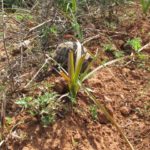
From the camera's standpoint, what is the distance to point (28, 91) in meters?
2.28

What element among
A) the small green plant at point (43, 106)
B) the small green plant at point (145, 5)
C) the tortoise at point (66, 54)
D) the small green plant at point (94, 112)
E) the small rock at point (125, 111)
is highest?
the small green plant at point (145, 5)

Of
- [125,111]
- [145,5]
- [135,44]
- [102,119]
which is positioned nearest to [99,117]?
[102,119]

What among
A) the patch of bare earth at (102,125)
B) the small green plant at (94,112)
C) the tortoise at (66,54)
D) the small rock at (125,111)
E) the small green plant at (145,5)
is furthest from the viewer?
the small green plant at (145,5)

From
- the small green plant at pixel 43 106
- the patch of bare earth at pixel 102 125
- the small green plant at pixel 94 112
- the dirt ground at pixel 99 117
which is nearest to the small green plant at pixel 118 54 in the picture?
the dirt ground at pixel 99 117

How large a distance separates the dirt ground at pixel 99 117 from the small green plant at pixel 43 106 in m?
0.04

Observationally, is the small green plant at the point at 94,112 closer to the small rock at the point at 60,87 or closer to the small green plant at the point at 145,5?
the small rock at the point at 60,87

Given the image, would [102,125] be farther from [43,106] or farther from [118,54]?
[118,54]

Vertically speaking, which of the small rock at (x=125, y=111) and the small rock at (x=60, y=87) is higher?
the small rock at (x=60, y=87)

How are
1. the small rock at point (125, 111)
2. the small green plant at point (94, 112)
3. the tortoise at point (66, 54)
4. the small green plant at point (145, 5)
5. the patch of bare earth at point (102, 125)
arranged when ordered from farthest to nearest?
the small green plant at point (145, 5), the tortoise at point (66, 54), the small rock at point (125, 111), the small green plant at point (94, 112), the patch of bare earth at point (102, 125)

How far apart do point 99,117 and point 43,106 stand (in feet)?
1.10

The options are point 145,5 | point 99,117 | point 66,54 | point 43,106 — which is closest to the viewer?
point 43,106

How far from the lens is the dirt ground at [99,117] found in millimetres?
2039

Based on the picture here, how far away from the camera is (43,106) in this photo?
2111 mm

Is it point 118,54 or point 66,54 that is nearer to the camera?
point 66,54
